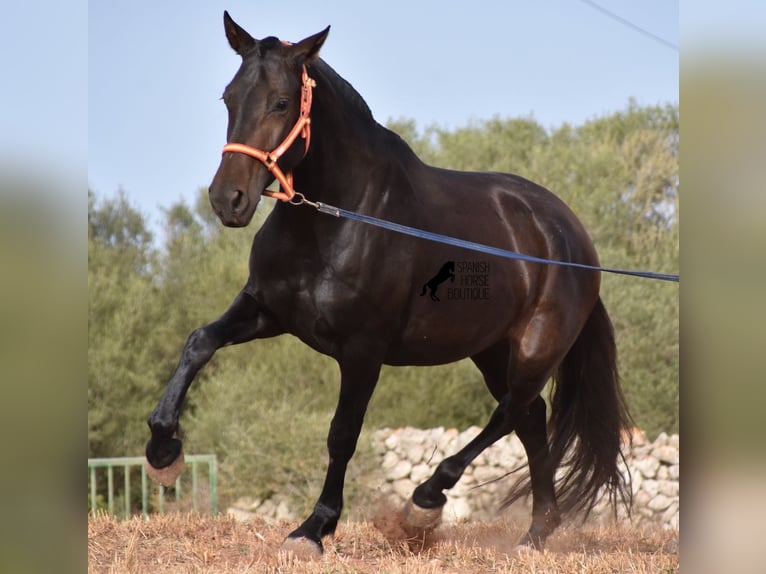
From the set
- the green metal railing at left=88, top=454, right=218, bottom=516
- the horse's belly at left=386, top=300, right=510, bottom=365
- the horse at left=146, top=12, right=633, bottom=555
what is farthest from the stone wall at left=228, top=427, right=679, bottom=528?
the horse's belly at left=386, top=300, right=510, bottom=365

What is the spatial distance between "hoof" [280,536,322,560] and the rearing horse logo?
1.31 m

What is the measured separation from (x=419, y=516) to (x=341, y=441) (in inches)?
27.9

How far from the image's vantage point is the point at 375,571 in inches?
167

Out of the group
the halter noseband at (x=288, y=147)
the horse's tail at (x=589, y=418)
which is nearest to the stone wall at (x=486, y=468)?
the horse's tail at (x=589, y=418)

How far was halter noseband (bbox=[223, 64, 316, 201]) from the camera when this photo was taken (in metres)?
3.99

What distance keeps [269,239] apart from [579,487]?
2.47m

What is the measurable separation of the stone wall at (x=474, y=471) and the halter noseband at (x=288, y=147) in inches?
323

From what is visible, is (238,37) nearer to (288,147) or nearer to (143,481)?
(288,147)

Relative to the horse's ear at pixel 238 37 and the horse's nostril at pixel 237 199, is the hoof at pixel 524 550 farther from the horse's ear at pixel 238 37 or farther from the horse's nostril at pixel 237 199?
the horse's ear at pixel 238 37

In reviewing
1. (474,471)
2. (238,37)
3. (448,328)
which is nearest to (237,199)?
(238,37)

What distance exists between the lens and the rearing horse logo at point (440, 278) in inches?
188

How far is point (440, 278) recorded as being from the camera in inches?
189

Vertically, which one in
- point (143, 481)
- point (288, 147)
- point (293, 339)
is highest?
point (288, 147)

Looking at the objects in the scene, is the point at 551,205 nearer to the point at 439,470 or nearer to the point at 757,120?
the point at 439,470
